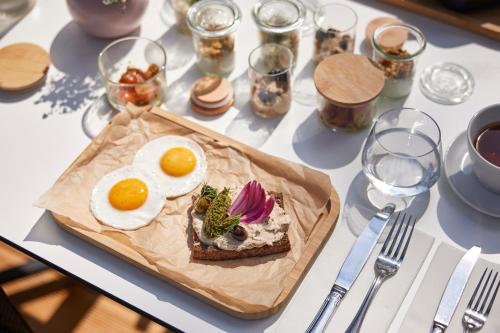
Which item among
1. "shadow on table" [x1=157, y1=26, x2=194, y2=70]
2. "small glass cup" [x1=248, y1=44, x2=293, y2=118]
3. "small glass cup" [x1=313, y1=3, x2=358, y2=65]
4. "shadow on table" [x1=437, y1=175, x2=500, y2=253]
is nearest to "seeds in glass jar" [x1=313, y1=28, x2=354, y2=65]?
"small glass cup" [x1=313, y1=3, x2=358, y2=65]

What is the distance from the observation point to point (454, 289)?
1244 mm

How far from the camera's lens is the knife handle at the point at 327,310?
1203 mm

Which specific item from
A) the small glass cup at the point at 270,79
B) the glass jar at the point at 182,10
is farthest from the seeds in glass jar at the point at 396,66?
the glass jar at the point at 182,10

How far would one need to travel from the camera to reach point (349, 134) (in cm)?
156

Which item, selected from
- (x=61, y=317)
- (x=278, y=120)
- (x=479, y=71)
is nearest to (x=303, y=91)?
(x=278, y=120)

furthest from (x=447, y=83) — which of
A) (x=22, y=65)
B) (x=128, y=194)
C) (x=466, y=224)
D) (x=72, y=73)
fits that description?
(x=22, y=65)

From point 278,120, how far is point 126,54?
19.0 inches

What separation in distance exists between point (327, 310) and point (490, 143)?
519 mm

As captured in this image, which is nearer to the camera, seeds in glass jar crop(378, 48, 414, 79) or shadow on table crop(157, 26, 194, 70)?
seeds in glass jar crop(378, 48, 414, 79)

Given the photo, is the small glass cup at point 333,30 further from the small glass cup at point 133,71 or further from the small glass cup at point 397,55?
the small glass cup at point 133,71

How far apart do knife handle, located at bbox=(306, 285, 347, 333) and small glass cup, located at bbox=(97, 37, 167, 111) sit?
697 millimetres

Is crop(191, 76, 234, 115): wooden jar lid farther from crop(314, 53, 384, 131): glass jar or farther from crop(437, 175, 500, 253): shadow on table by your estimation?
crop(437, 175, 500, 253): shadow on table

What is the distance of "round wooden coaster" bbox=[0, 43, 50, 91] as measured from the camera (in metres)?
1.68

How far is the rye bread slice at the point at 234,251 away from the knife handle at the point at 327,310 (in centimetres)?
14
